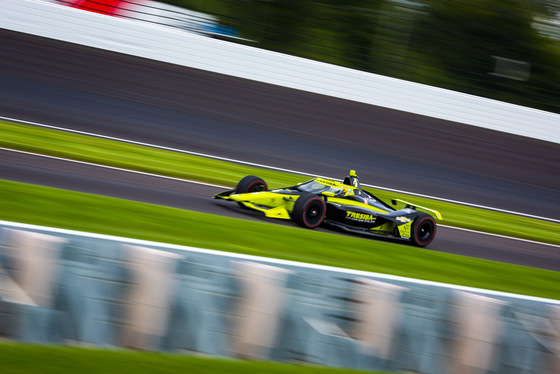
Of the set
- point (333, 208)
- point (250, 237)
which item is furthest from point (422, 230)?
point (250, 237)

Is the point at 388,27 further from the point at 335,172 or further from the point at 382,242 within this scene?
the point at 382,242

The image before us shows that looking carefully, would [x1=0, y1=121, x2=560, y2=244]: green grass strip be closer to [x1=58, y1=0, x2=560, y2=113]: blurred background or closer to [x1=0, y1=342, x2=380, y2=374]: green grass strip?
[x1=58, y1=0, x2=560, y2=113]: blurred background

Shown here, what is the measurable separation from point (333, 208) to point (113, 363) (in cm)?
560

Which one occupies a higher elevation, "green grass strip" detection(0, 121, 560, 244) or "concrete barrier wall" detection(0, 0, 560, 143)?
"concrete barrier wall" detection(0, 0, 560, 143)

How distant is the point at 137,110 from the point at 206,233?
6858mm

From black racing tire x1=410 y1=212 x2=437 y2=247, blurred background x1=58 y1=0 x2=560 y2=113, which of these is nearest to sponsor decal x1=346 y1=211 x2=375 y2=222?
black racing tire x1=410 y1=212 x2=437 y2=247

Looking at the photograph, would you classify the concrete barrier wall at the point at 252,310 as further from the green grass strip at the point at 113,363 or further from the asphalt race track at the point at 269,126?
the asphalt race track at the point at 269,126

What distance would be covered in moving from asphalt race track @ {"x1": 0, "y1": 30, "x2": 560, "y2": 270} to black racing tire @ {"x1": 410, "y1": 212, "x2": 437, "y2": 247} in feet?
9.82

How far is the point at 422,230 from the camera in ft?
30.5

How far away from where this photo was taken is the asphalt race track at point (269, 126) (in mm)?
12734

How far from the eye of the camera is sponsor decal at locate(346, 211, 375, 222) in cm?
884

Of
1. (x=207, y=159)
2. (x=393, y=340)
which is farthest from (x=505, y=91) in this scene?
(x=393, y=340)

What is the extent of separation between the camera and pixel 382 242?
8781 mm

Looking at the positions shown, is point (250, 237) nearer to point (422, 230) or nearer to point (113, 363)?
point (422, 230)
